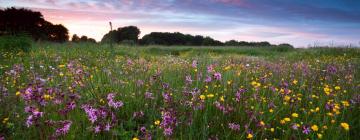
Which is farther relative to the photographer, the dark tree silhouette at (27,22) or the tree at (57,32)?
the tree at (57,32)

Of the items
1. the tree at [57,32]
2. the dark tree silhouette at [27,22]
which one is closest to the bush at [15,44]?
the dark tree silhouette at [27,22]

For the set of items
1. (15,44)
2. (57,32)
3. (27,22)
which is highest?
(27,22)

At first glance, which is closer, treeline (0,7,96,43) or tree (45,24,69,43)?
treeline (0,7,96,43)

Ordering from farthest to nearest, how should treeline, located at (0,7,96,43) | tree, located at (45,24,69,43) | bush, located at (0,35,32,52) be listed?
1. tree, located at (45,24,69,43)
2. treeline, located at (0,7,96,43)
3. bush, located at (0,35,32,52)

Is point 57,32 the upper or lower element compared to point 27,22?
lower

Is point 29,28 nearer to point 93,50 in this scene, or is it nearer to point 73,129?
point 93,50

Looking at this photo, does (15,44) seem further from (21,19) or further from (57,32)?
(57,32)

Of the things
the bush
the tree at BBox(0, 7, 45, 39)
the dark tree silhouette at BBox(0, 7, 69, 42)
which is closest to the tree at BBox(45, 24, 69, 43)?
the dark tree silhouette at BBox(0, 7, 69, 42)

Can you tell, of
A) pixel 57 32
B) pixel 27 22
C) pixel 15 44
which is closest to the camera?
pixel 15 44

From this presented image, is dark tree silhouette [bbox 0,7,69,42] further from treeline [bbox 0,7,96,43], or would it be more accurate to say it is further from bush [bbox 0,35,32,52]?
bush [bbox 0,35,32,52]

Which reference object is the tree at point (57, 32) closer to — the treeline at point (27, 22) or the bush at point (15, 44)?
the treeline at point (27, 22)

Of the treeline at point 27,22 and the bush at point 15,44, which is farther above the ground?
the treeline at point 27,22

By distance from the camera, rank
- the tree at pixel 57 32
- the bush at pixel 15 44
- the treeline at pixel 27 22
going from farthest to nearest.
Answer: the tree at pixel 57 32 < the treeline at pixel 27 22 < the bush at pixel 15 44

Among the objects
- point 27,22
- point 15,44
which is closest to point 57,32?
point 27,22
